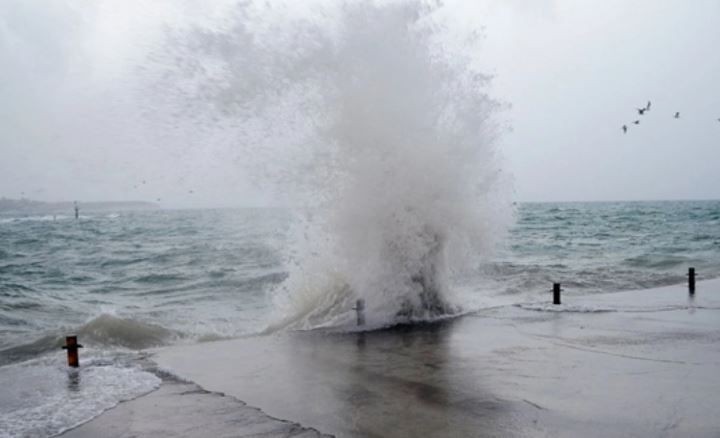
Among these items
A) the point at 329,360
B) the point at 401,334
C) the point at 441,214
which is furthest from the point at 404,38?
the point at 329,360

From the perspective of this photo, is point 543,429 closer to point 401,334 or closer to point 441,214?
point 401,334

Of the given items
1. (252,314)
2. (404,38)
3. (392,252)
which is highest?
(404,38)

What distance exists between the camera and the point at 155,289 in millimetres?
22531

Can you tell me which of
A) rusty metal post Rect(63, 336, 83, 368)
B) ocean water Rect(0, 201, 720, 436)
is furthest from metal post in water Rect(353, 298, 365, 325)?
rusty metal post Rect(63, 336, 83, 368)

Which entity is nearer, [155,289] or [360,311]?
[360,311]

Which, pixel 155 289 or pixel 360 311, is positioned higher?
pixel 360 311

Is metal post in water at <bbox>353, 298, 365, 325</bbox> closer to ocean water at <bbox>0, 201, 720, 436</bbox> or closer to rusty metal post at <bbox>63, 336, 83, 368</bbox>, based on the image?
ocean water at <bbox>0, 201, 720, 436</bbox>

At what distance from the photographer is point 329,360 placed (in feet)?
31.6

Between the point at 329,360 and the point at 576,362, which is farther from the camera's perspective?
the point at 329,360

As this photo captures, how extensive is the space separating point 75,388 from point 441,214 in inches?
336

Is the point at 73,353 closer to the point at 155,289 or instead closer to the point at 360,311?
the point at 360,311

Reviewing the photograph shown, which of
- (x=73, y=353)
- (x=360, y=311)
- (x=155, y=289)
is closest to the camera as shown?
(x=73, y=353)

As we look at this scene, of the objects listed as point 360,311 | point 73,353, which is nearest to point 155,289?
point 360,311

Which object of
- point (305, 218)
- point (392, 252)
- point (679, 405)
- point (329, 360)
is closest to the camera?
point (679, 405)
